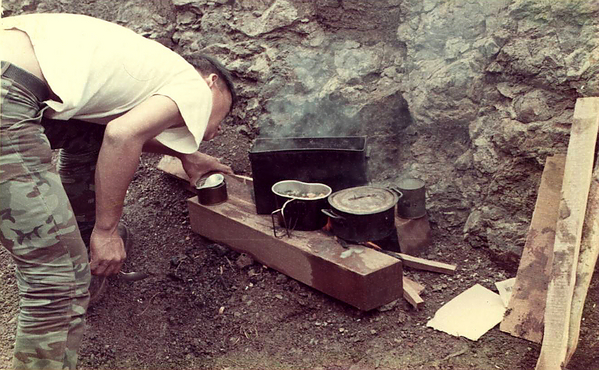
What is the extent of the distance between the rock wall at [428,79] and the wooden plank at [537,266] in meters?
0.27

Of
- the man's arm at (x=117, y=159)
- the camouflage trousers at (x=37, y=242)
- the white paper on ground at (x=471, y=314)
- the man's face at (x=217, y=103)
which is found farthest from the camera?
the man's face at (x=217, y=103)

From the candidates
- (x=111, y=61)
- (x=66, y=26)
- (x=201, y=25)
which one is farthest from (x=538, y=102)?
(x=201, y=25)

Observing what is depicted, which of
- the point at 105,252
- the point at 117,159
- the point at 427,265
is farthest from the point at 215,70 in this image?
the point at 427,265

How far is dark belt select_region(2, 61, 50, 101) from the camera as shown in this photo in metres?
2.44

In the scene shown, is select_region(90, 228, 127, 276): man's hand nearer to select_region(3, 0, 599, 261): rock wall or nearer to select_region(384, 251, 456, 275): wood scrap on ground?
select_region(384, 251, 456, 275): wood scrap on ground

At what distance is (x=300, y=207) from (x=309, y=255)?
29 cm

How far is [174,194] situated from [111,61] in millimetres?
1719

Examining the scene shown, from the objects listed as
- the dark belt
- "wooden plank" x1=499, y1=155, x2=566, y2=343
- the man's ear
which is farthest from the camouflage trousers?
"wooden plank" x1=499, y1=155, x2=566, y2=343

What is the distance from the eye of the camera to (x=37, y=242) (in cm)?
237

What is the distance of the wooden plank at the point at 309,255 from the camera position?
299cm

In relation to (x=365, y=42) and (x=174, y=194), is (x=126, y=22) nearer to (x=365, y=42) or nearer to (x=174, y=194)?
(x=174, y=194)

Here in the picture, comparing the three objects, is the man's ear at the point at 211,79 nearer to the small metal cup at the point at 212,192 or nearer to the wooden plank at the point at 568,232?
the small metal cup at the point at 212,192

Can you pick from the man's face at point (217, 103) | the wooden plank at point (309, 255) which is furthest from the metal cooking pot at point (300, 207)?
the man's face at point (217, 103)

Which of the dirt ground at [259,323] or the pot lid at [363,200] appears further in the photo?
the pot lid at [363,200]
